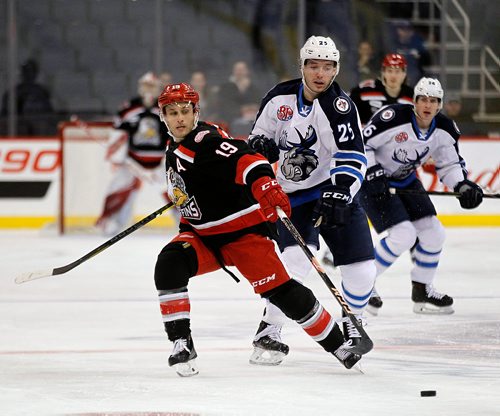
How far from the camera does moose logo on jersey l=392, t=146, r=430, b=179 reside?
218 inches

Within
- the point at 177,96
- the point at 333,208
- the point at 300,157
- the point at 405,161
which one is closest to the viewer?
the point at 177,96

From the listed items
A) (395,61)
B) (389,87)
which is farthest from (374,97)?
(395,61)

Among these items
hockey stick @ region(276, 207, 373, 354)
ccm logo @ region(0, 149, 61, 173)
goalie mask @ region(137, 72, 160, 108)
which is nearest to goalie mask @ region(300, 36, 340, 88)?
hockey stick @ region(276, 207, 373, 354)

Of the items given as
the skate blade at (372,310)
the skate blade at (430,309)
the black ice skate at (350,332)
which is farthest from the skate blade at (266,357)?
the skate blade at (430,309)

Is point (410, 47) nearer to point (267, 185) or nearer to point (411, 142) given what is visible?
point (411, 142)

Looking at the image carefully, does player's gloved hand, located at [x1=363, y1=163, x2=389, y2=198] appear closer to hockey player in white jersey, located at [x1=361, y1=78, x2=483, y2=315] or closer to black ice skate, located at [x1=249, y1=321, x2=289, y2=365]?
hockey player in white jersey, located at [x1=361, y1=78, x2=483, y2=315]

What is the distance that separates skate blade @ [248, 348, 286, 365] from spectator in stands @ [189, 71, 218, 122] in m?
5.61

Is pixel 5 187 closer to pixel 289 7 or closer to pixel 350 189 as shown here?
pixel 289 7

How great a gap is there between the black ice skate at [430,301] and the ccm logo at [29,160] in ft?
14.0

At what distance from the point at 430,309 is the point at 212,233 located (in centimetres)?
184

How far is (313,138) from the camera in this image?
172 inches

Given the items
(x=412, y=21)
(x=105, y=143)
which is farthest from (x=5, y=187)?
(x=412, y=21)

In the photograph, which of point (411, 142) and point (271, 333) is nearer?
point (271, 333)

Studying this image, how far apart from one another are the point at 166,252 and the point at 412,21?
650 centimetres
